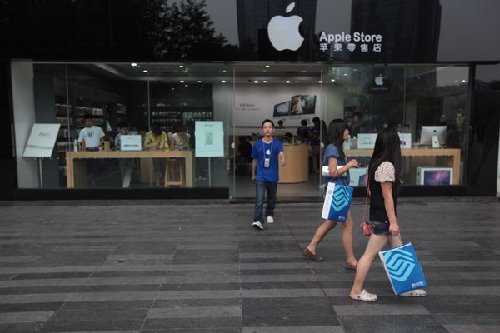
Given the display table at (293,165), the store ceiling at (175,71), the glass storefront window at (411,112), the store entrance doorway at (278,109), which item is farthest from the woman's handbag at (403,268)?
the store entrance doorway at (278,109)

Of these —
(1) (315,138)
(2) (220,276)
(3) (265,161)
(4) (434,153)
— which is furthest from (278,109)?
(2) (220,276)

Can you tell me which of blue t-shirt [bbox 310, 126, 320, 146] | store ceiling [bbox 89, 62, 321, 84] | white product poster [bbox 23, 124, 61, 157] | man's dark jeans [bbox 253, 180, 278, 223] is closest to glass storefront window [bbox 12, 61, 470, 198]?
store ceiling [bbox 89, 62, 321, 84]

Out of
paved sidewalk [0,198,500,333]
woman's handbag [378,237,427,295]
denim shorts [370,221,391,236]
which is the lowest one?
paved sidewalk [0,198,500,333]

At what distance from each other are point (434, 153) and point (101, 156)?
24.0 feet

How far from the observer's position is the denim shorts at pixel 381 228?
394cm

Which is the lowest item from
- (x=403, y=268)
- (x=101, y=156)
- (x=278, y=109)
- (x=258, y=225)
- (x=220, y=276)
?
(x=220, y=276)

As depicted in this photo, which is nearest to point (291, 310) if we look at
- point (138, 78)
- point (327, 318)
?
point (327, 318)

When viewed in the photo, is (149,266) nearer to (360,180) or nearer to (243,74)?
(360,180)

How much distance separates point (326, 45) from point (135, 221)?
5.05 meters

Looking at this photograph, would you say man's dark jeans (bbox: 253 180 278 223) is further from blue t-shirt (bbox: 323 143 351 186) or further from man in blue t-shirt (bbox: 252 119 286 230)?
blue t-shirt (bbox: 323 143 351 186)

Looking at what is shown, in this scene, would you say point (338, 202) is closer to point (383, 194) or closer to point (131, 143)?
point (383, 194)

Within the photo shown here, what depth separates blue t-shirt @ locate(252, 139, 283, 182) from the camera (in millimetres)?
6668

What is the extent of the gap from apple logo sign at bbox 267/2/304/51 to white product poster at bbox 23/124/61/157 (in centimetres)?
495

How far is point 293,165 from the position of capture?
11266mm
